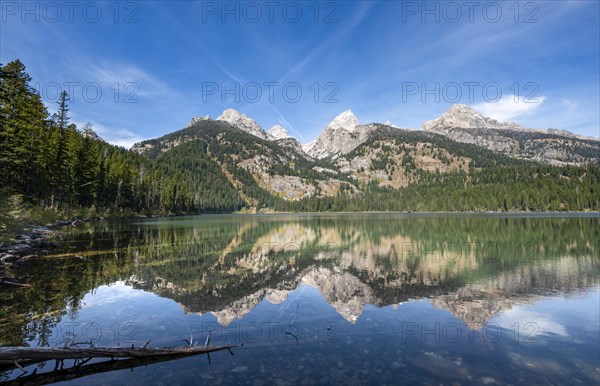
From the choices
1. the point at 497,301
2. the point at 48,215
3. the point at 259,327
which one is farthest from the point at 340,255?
the point at 48,215

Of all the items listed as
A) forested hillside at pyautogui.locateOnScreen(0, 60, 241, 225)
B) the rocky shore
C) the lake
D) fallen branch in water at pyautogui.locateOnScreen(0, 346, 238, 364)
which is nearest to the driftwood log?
fallen branch in water at pyautogui.locateOnScreen(0, 346, 238, 364)

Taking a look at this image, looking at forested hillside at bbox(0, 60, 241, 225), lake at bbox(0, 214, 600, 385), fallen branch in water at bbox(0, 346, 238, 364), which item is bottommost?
lake at bbox(0, 214, 600, 385)

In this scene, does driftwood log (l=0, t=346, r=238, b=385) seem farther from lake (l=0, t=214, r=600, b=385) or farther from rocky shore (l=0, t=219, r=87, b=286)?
rocky shore (l=0, t=219, r=87, b=286)

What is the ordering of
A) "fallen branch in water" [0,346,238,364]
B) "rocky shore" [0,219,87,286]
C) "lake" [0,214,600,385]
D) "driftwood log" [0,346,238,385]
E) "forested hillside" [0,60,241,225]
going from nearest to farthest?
"fallen branch in water" [0,346,238,364] → "driftwood log" [0,346,238,385] → "lake" [0,214,600,385] → "rocky shore" [0,219,87,286] → "forested hillside" [0,60,241,225]

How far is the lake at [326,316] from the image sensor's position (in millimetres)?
10766

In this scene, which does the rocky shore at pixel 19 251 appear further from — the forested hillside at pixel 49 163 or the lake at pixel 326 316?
the forested hillside at pixel 49 163

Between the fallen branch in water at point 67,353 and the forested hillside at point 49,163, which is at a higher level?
the forested hillside at point 49,163

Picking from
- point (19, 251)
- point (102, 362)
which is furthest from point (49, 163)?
point (102, 362)

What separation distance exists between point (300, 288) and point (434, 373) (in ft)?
45.3

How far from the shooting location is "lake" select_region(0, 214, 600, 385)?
10.8 m

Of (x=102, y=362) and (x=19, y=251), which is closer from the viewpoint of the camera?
(x=102, y=362)

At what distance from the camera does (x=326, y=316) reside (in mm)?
17422

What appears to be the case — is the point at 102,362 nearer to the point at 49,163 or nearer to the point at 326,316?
the point at 326,316

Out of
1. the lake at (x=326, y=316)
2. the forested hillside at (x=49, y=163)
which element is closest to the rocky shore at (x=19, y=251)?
the lake at (x=326, y=316)
